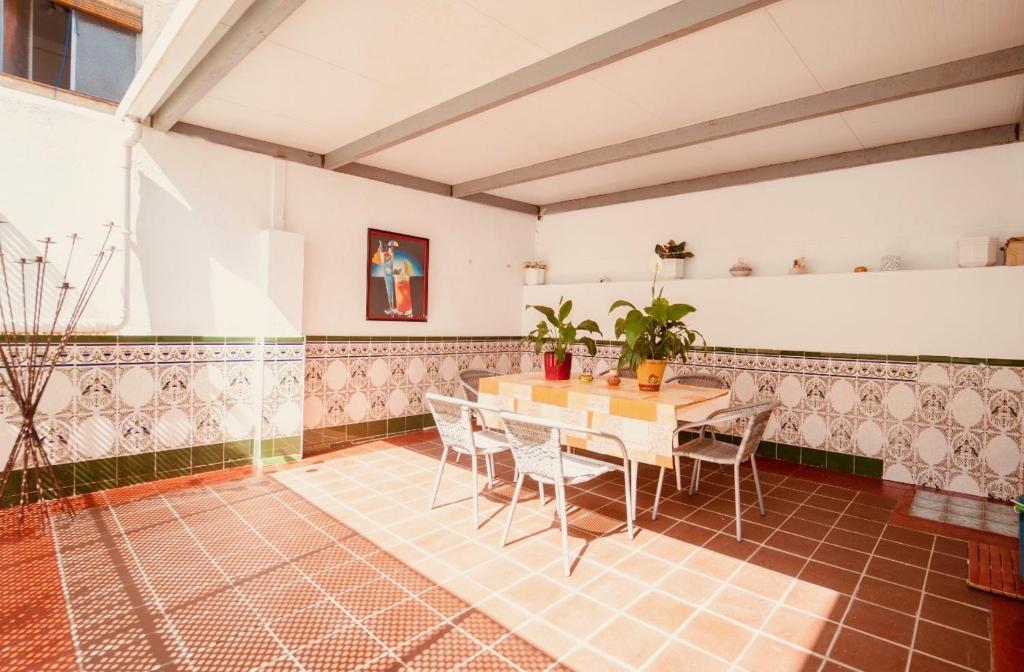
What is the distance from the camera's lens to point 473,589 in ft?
8.29

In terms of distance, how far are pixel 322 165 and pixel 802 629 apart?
501 cm

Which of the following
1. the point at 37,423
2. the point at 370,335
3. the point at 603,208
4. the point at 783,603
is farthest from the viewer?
the point at 603,208

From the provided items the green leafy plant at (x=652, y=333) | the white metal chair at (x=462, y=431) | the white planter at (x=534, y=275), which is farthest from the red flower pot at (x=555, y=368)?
the white planter at (x=534, y=275)

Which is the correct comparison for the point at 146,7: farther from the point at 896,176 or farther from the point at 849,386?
the point at 849,386

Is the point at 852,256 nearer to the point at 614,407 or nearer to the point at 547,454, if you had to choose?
the point at 614,407

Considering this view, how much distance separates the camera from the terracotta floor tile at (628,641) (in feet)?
6.75

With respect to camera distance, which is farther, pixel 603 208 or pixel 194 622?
pixel 603 208

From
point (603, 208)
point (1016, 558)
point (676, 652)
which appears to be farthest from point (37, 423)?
point (1016, 558)

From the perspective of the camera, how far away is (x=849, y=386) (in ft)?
15.0

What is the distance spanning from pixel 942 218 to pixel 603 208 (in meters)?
3.30

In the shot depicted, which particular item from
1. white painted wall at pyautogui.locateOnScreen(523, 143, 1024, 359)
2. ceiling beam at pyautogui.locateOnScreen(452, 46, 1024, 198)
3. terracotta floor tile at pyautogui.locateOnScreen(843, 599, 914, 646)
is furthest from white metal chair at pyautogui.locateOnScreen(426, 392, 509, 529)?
white painted wall at pyautogui.locateOnScreen(523, 143, 1024, 359)

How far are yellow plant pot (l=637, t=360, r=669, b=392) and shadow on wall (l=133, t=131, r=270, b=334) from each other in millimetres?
3261

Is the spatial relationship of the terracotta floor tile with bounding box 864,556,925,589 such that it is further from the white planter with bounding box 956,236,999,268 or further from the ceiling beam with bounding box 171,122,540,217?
the ceiling beam with bounding box 171,122,540,217

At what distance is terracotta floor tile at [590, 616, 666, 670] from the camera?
2.06m
